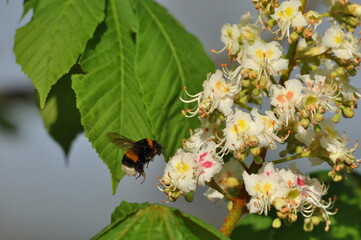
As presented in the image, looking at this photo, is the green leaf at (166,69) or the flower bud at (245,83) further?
the green leaf at (166,69)

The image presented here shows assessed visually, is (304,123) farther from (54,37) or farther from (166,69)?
(54,37)

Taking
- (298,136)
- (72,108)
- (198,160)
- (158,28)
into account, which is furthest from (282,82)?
(72,108)

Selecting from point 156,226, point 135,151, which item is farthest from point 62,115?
point 156,226

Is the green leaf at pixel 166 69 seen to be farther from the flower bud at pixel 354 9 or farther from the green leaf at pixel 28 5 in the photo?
the flower bud at pixel 354 9

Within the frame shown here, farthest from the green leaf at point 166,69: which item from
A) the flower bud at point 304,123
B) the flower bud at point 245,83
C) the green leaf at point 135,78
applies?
the flower bud at point 304,123

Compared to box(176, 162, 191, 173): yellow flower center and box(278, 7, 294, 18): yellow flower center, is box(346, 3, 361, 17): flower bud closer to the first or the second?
box(278, 7, 294, 18): yellow flower center
